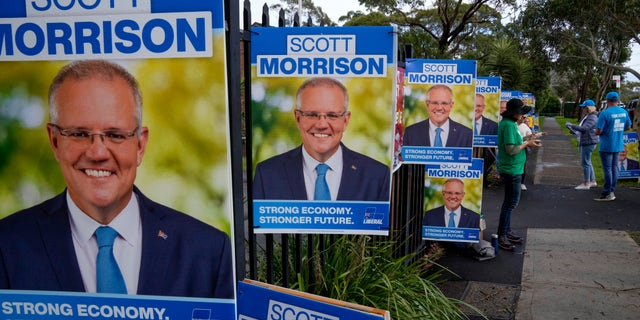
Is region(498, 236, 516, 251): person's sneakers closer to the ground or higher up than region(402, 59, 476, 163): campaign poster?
closer to the ground

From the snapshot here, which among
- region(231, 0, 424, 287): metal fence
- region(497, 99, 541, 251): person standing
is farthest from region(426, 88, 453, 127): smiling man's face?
region(497, 99, 541, 251): person standing

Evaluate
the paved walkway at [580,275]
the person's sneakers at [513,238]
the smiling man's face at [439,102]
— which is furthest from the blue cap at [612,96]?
the smiling man's face at [439,102]

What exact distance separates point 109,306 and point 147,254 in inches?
8.7

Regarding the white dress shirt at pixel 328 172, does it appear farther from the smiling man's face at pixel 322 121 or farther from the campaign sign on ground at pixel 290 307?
the campaign sign on ground at pixel 290 307

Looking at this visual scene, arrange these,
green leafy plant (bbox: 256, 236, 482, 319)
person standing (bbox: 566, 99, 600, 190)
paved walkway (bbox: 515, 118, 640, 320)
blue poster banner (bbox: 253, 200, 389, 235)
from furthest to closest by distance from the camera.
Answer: person standing (bbox: 566, 99, 600, 190), paved walkway (bbox: 515, 118, 640, 320), green leafy plant (bbox: 256, 236, 482, 319), blue poster banner (bbox: 253, 200, 389, 235)

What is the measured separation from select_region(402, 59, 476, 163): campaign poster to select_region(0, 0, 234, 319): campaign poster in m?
4.49

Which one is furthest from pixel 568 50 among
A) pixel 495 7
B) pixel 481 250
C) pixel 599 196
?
pixel 481 250

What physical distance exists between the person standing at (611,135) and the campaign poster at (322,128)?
9002 millimetres

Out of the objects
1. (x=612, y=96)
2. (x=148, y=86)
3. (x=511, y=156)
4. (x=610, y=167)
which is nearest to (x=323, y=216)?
(x=148, y=86)

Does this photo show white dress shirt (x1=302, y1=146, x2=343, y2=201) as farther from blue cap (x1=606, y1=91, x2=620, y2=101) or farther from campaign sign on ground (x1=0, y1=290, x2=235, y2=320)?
blue cap (x1=606, y1=91, x2=620, y2=101)

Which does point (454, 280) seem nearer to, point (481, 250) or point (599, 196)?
point (481, 250)

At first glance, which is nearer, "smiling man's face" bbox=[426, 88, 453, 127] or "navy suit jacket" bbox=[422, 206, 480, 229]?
"smiling man's face" bbox=[426, 88, 453, 127]

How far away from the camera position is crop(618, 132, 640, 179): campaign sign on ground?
1253 centimetres

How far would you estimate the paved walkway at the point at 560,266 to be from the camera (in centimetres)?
548
